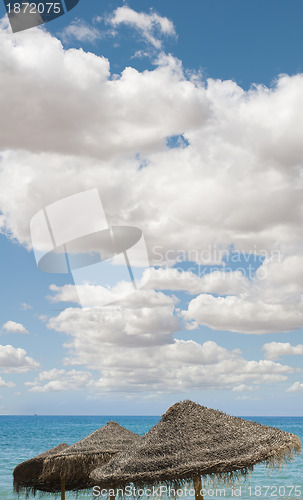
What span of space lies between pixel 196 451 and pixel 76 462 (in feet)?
12.2

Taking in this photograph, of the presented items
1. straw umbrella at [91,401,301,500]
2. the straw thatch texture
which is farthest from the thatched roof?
the straw thatch texture

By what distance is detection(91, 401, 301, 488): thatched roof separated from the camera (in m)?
7.44

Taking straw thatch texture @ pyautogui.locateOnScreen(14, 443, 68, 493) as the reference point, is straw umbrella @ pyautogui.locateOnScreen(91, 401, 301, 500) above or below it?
above

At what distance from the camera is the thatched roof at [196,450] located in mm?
7441

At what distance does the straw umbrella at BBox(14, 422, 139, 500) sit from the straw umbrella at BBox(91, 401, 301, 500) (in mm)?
2254

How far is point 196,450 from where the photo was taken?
7785 mm

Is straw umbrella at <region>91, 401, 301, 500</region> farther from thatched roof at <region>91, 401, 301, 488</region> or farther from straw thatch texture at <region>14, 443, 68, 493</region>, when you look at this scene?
straw thatch texture at <region>14, 443, 68, 493</region>

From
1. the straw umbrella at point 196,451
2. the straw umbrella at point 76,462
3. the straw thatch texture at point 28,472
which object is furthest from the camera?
the straw thatch texture at point 28,472

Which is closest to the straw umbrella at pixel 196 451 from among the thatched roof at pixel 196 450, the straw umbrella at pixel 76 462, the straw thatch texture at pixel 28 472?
the thatched roof at pixel 196 450

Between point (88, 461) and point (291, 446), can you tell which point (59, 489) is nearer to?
point (88, 461)

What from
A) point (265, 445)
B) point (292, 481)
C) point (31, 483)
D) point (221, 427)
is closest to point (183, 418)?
point (221, 427)

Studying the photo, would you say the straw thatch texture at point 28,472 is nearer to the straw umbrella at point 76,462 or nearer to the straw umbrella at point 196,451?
the straw umbrella at point 76,462

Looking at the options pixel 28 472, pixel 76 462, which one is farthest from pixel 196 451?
pixel 28 472

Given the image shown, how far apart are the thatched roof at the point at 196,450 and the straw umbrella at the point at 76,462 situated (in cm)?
228
